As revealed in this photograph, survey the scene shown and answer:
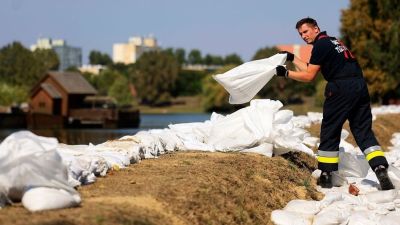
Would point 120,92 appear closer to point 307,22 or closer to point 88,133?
point 88,133

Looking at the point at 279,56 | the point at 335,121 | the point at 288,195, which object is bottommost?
the point at 288,195

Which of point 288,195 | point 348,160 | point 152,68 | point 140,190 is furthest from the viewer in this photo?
point 152,68

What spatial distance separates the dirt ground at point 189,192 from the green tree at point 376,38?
1126 inches

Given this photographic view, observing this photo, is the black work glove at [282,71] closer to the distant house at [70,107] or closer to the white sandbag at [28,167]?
the white sandbag at [28,167]

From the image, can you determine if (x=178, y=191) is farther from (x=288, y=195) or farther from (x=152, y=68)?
(x=152, y=68)

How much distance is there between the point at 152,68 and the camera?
384 ft

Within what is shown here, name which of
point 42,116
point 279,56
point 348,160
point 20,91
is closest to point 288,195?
point 348,160

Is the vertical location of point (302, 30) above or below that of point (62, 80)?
above

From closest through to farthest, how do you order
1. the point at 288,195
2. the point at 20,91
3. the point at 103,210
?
the point at 103,210 < the point at 288,195 < the point at 20,91

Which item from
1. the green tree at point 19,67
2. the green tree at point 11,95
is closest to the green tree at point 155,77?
the green tree at point 19,67

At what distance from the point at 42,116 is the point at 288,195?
207 feet

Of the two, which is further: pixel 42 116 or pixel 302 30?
pixel 42 116

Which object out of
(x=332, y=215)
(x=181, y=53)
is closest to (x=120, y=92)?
(x=181, y=53)

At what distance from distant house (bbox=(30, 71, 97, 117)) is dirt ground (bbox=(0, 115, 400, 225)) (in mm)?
63362
